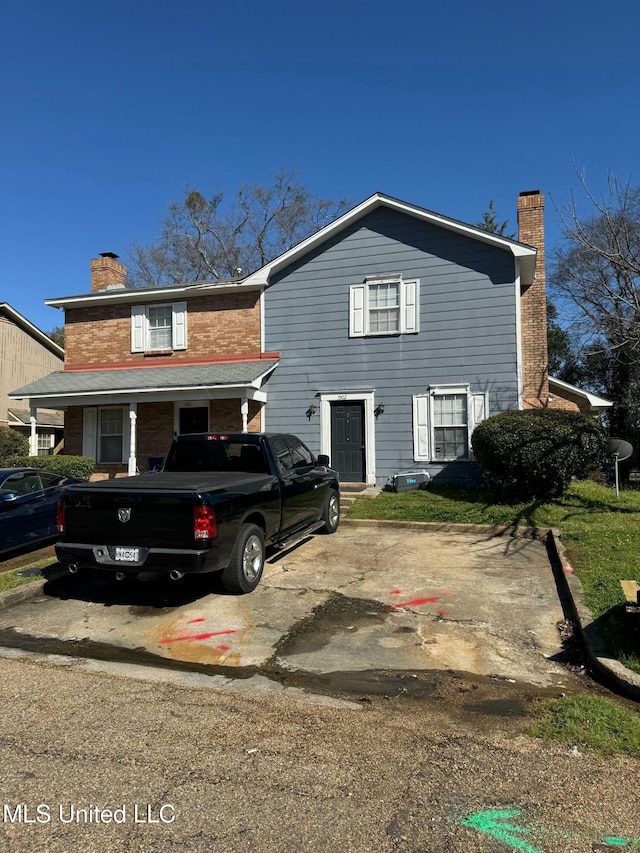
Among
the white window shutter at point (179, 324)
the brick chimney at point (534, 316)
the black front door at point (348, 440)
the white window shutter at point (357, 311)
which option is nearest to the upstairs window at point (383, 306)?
the white window shutter at point (357, 311)

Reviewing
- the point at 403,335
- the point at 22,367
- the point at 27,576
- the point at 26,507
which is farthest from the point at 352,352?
the point at 22,367

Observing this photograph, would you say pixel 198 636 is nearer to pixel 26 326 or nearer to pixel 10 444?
pixel 10 444

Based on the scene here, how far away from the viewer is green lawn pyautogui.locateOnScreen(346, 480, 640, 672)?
546 cm

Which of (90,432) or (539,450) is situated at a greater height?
(90,432)

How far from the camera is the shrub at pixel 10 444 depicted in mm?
20266

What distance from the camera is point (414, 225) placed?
1476cm

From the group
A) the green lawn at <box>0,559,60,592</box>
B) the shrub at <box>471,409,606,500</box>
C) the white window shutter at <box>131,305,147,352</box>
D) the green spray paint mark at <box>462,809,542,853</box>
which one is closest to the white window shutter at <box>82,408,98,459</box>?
the white window shutter at <box>131,305,147,352</box>

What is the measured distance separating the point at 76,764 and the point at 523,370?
12.9m

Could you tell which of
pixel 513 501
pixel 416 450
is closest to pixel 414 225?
pixel 416 450

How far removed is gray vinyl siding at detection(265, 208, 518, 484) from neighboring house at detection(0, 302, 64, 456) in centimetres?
1456

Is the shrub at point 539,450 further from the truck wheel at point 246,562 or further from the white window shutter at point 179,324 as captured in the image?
the white window shutter at point 179,324

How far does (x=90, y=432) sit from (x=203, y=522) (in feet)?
41.6

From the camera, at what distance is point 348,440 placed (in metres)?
15.0

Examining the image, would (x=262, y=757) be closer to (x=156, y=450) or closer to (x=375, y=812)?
(x=375, y=812)
